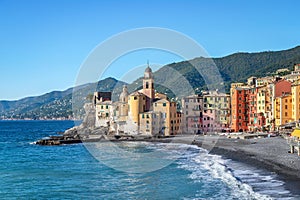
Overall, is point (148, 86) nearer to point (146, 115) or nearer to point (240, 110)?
point (146, 115)

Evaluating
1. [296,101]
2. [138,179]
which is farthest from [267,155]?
[296,101]

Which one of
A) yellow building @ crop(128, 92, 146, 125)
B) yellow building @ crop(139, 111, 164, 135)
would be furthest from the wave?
yellow building @ crop(128, 92, 146, 125)

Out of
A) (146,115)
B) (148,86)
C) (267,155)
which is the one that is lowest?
(267,155)

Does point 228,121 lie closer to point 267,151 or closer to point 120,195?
point 267,151

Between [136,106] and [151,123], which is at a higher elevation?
[136,106]

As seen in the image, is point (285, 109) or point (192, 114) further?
point (192, 114)

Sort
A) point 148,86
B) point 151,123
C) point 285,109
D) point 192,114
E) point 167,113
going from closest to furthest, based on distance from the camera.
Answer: point 285,109 < point 151,123 < point 167,113 < point 148,86 < point 192,114

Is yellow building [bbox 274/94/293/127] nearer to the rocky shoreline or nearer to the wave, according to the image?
the rocky shoreline

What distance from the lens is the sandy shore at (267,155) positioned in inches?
1426

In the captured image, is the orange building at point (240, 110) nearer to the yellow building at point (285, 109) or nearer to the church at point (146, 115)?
the church at point (146, 115)

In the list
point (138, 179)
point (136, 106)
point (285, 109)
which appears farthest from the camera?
point (136, 106)

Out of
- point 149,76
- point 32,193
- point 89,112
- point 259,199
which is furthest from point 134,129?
point 259,199

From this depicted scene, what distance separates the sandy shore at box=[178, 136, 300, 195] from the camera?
3622cm

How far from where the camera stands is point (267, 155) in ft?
163
